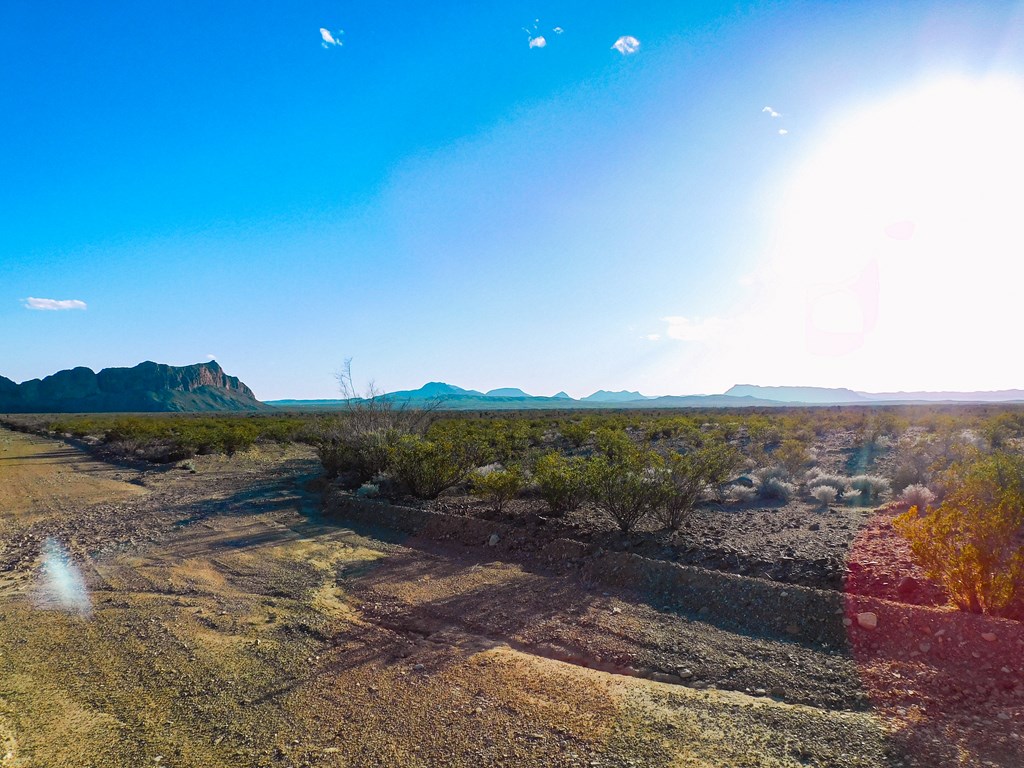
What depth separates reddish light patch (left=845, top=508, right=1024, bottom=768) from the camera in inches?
155

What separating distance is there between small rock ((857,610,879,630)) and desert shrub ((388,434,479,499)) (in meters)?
9.37

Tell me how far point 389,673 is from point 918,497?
1101 centimetres

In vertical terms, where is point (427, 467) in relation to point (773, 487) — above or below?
above

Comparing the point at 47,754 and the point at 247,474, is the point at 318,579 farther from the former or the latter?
the point at 247,474

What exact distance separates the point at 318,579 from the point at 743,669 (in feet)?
18.7

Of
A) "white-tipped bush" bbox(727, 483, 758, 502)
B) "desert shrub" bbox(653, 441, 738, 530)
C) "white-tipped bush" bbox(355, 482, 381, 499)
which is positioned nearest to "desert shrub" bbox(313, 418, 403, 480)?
"white-tipped bush" bbox(355, 482, 381, 499)

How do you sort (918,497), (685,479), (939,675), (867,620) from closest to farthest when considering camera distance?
(939,675) → (867,620) → (685,479) → (918,497)

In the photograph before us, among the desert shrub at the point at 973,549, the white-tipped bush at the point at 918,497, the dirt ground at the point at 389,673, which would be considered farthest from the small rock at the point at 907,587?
the white-tipped bush at the point at 918,497

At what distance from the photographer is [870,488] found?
13.6 metres

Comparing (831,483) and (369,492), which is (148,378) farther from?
(831,483)

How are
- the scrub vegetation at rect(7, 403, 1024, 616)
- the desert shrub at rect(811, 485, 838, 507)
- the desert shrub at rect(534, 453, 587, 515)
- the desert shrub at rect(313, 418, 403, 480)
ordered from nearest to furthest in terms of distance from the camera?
the scrub vegetation at rect(7, 403, 1024, 616)
the desert shrub at rect(534, 453, 587, 515)
the desert shrub at rect(811, 485, 838, 507)
the desert shrub at rect(313, 418, 403, 480)

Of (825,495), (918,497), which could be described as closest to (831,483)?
(825,495)

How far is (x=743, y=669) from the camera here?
208 inches

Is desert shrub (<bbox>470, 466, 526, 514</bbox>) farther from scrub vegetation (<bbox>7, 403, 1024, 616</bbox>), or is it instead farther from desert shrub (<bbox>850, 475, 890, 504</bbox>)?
desert shrub (<bbox>850, 475, 890, 504</bbox>)
